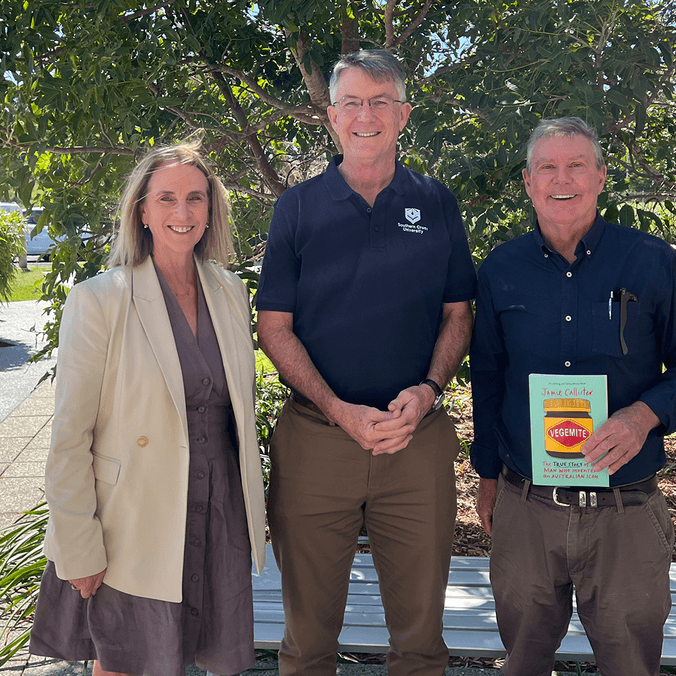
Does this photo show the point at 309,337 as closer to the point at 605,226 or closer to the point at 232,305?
the point at 232,305

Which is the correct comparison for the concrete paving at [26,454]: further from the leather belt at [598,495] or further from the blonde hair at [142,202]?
the blonde hair at [142,202]

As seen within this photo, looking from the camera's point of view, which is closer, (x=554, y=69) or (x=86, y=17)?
(x=554, y=69)

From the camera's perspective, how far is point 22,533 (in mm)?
4109

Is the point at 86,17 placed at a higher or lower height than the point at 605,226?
higher

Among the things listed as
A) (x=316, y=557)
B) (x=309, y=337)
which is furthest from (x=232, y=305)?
(x=316, y=557)

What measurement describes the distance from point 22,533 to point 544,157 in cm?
327

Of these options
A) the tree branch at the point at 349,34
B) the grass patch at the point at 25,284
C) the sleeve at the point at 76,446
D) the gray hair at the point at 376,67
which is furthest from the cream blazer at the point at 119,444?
the grass patch at the point at 25,284

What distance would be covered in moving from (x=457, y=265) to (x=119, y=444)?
51.3 inches

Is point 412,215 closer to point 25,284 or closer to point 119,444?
point 119,444

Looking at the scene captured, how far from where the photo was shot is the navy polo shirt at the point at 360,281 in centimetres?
261

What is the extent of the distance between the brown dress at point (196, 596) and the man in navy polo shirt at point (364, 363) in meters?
0.23

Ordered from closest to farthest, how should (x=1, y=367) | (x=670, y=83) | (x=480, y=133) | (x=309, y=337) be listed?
(x=309, y=337) → (x=670, y=83) → (x=480, y=133) → (x=1, y=367)

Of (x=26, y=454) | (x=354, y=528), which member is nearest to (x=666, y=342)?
(x=354, y=528)

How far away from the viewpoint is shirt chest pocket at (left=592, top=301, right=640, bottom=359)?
2.39 metres
